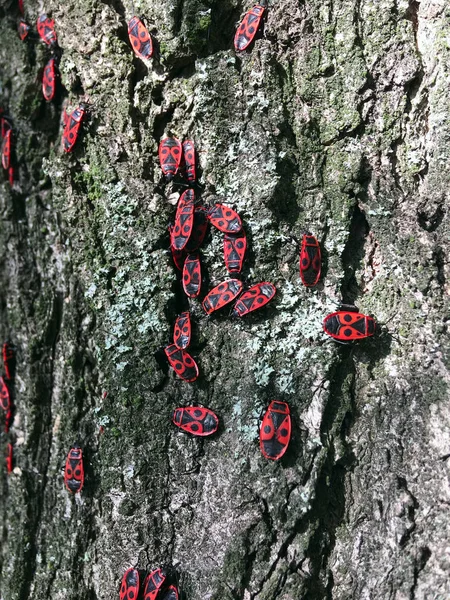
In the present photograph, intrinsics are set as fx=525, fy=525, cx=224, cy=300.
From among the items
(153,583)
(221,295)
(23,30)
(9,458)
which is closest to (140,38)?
(23,30)

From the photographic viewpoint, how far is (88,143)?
3242mm

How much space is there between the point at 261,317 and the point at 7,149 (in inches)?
84.0

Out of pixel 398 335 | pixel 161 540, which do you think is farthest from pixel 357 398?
pixel 161 540

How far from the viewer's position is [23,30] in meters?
3.52

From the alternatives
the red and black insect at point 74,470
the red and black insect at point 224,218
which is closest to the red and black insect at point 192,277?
the red and black insect at point 224,218

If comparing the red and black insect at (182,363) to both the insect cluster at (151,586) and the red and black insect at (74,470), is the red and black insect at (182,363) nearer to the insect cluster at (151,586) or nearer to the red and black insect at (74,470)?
the red and black insect at (74,470)

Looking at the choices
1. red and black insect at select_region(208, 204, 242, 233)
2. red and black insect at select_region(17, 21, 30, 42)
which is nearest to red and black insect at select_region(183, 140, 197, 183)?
red and black insect at select_region(208, 204, 242, 233)

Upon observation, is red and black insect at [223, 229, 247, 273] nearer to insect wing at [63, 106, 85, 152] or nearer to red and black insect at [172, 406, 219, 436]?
red and black insect at [172, 406, 219, 436]

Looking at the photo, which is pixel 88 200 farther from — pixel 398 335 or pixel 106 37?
pixel 398 335

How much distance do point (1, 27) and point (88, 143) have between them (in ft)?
4.16

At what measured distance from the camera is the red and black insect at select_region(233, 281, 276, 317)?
113 inches

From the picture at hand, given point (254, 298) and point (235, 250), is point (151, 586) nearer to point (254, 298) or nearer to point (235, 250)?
point (254, 298)

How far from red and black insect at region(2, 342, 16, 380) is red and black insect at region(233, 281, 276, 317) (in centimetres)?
164

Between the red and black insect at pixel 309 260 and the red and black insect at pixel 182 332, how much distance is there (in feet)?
2.30
